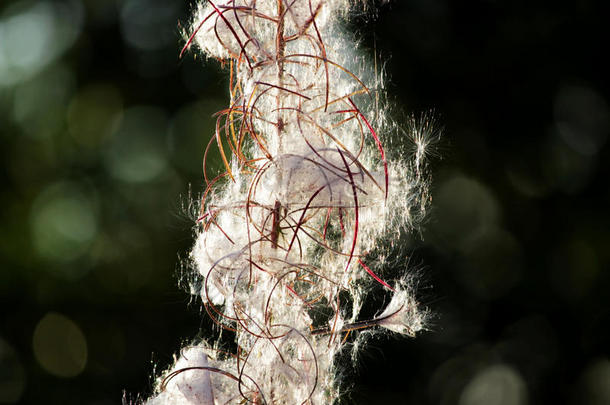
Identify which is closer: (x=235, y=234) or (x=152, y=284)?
(x=235, y=234)

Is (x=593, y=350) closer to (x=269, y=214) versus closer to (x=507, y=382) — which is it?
(x=507, y=382)

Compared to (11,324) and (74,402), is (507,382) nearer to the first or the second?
(74,402)

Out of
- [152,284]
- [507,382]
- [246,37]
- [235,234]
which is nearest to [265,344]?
[235,234]

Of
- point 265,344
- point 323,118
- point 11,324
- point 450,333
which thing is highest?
point 11,324

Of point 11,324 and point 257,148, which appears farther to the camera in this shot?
point 11,324

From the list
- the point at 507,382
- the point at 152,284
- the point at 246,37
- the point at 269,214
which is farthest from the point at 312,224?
the point at 507,382

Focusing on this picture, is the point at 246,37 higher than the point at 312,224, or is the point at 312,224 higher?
the point at 246,37
